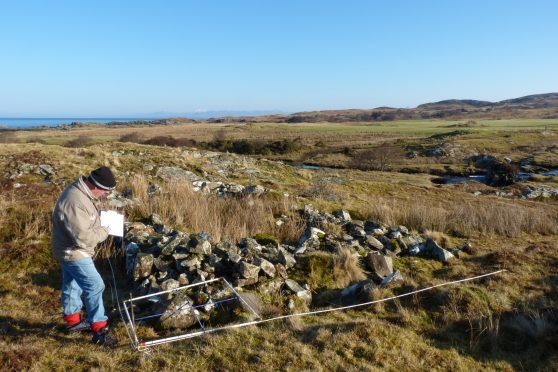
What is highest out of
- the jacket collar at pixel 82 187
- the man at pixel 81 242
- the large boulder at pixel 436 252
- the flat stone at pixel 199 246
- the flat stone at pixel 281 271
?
the jacket collar at pixel 82 187

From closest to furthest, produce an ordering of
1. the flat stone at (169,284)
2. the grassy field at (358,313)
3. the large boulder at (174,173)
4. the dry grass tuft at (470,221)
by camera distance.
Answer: the grassy field at (358,313)
the flat stone at (169,284)
the dry grass tuft at (470,221)
the large boulder at (174,173)

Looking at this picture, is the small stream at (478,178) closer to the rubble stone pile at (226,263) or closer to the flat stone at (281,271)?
the rubble stone pile at (226,263)

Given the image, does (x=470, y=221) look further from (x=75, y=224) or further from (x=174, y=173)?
(x=174, y=173)

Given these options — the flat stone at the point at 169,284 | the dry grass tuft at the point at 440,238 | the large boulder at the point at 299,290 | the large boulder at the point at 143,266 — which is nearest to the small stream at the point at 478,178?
the dry grass tuft at the point at 440,238

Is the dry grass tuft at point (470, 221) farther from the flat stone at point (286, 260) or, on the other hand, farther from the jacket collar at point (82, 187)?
the jacket collar at point (82, 187)

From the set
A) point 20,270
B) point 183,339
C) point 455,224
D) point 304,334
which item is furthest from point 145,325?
point 455,224

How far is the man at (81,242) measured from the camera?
5.32 m

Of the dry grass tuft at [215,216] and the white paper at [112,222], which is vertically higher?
the white paper at [112,222]

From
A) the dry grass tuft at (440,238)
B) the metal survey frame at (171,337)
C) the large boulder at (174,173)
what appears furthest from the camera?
the large boulder at (174,173)

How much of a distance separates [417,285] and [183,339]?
16.0 ft

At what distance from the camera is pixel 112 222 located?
20.2 ft

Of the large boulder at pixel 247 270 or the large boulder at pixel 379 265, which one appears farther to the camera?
the large boulder at pixel 379 265

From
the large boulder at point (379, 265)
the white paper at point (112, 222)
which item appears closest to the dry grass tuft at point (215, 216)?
the large boulder at point (379, 265)

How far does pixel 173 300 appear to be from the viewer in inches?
263
